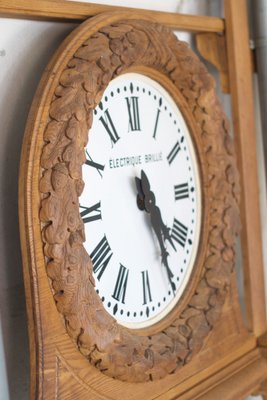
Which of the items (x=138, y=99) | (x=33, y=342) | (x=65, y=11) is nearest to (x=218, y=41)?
(x=138, y=99)

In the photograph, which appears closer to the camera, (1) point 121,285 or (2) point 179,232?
(1) point 121,285

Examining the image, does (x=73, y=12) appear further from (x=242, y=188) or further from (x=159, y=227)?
(x=242, y=188)

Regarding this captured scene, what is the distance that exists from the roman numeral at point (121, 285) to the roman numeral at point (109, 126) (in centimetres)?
16

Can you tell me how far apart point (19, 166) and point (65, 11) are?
187 millimetres

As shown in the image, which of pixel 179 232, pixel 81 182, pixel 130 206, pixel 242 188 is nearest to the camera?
pixel 81 182

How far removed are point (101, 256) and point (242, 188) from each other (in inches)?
14.7

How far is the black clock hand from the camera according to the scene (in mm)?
995

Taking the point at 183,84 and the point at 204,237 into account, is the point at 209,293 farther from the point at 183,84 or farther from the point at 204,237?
the point at 183,84

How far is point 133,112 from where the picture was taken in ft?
3.25

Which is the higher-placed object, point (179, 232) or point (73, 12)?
point (73, 12)

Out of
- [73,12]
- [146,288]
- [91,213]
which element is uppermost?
[73,12]

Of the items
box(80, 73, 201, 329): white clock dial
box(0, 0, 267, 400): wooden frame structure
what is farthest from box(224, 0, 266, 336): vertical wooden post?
box(80, 73, 201, 329): white clock dial

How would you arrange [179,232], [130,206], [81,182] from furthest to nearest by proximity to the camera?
[179,232] < [130,206] < [81,182]

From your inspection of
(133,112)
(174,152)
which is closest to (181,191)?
(174,152)
